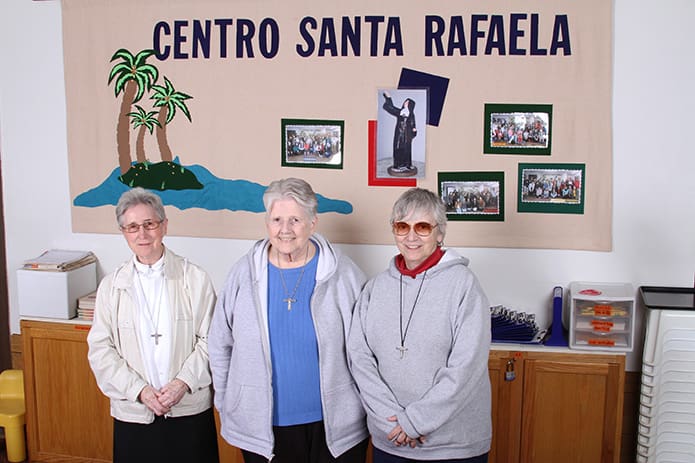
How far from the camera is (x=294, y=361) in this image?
7.33 ft

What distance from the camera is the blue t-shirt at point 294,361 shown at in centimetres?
223

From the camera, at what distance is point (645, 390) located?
2.96 metres

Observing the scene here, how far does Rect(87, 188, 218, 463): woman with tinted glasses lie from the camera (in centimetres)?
233

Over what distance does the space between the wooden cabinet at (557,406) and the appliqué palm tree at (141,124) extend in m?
2.00

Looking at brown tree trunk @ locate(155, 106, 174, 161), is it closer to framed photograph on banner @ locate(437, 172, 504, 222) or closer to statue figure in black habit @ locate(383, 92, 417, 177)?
statue figure in black habit @ locate(383, 92, 417, 177)

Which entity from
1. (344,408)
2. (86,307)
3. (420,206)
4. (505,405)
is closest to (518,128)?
(420,206)

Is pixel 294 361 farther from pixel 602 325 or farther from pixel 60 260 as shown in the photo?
pixel 60 260

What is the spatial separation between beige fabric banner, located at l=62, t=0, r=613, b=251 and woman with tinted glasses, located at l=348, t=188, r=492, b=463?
1.05 metres

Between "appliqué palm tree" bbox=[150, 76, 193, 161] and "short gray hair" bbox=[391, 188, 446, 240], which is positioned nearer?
"short gray hair" bbox=[391, 188, 446, 240]


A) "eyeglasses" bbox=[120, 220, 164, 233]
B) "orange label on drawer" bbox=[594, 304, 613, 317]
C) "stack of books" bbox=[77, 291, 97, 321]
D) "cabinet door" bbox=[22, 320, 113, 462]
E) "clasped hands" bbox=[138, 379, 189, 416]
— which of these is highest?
"eyeglasses" bbox=[120, 220, 164, 233]

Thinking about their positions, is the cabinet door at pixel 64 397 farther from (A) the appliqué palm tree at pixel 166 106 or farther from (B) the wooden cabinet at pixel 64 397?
(A) the appliqué palm tree at pixel 166 106

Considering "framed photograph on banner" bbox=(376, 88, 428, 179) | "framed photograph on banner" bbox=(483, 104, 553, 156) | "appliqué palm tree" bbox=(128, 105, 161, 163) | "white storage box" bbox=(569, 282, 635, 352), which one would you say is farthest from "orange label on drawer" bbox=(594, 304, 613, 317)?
"appliqué palm tree" bbox=(128, 105, 161, 163)

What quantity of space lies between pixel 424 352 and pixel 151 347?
937 millimetres

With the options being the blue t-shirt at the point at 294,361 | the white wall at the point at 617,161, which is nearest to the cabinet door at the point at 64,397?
the white wall at the point at 617,161
